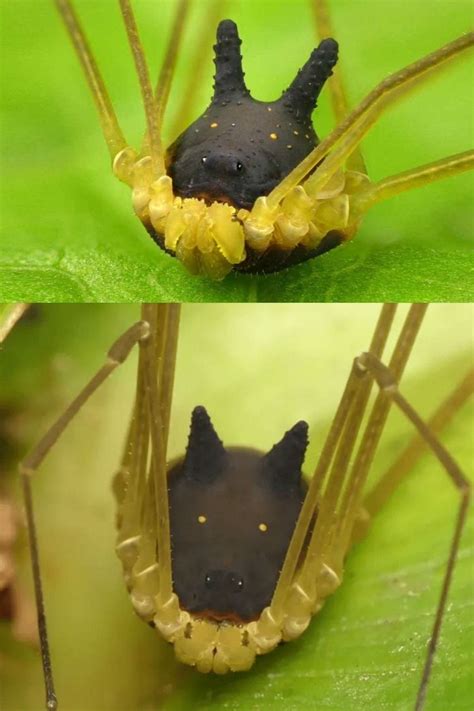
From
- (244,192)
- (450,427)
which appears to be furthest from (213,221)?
(450,427)

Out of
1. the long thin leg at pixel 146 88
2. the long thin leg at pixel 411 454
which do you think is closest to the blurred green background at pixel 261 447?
the long thin leg at pixel 411 454

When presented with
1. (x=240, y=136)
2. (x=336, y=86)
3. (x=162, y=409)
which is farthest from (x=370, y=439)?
(x=336, y=86)

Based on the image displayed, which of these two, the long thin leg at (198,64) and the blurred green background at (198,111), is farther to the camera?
the long thin leg at (198,64)

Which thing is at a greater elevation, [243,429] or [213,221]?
[213,221]

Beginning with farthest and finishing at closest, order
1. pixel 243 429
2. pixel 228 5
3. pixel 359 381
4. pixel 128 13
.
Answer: pixel 228 5 → pixel 243 429 → pixel 128 13 → pixel 359 381

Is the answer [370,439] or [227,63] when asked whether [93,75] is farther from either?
[370,439]

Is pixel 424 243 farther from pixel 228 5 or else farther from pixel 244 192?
pixel 228 5

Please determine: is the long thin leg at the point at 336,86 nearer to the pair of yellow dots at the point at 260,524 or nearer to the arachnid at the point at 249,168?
the arachnid at the point at 249,168
